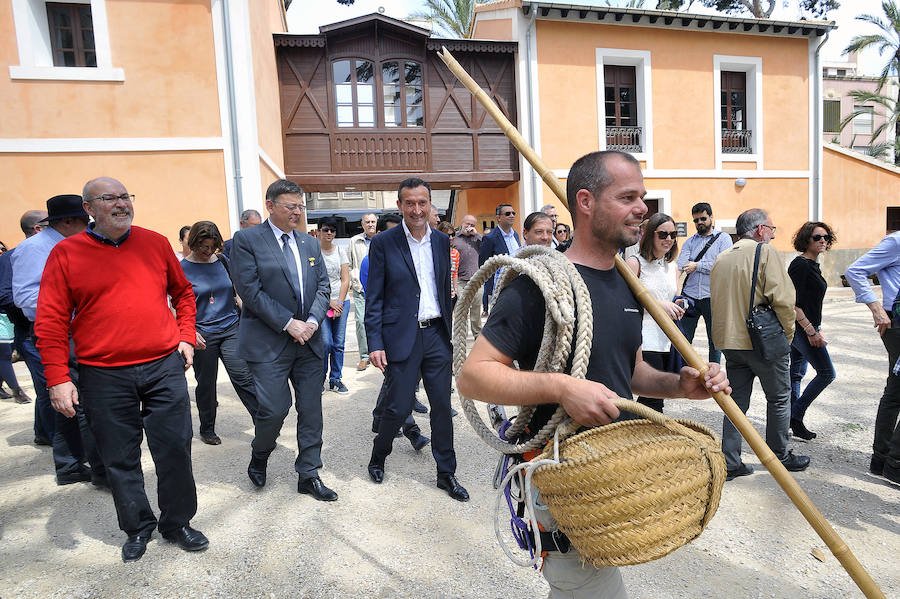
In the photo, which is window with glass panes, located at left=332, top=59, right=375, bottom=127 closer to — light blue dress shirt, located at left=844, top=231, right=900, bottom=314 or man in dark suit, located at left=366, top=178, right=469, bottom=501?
man in dark suit, located at left=366, top=178, right=469, bottom=501

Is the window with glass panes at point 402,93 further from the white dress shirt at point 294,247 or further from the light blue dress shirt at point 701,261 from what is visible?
the white dress shirt at point 294,247

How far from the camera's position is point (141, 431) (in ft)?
9.93

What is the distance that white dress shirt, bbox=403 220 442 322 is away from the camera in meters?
3.81

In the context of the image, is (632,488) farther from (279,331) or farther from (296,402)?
(296,402)

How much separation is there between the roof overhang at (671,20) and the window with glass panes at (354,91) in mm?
4372

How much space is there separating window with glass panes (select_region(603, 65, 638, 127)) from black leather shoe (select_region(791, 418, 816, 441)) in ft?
38.1

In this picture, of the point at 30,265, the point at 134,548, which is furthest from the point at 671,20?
the point at 134,548

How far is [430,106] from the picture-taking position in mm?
13922

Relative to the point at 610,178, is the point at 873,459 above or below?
below

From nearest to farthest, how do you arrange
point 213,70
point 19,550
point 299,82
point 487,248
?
point 19,550
point 487,248
point 213,70
point 299,82

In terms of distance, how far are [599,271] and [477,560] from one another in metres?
1.95

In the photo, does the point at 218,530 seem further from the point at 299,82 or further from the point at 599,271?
the point at 299,82

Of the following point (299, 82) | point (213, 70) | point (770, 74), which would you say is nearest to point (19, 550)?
point (213, 70)

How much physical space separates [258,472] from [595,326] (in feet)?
10.4
